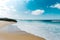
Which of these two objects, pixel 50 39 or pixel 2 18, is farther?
pixel 2 18

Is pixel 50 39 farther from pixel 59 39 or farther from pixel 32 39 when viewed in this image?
pixel 32 39

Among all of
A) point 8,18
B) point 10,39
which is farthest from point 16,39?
point 8,18

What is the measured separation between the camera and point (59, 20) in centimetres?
1300

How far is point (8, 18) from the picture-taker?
13172 mm

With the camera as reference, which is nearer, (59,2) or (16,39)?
(16,39)

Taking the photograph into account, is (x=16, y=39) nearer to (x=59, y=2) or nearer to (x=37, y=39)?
(x=37, y=39)

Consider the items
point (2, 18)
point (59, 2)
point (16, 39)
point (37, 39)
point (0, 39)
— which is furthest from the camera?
point (2, 18)

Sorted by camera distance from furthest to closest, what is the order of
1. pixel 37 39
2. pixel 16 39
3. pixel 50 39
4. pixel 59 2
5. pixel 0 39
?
1. pixel 59 2
2. pixel 50 39
3. pixel 37 39
4. pixel 16 39
5. pixel 0 39

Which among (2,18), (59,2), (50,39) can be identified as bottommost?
(50,39)

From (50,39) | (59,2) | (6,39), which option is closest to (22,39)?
(6,39)

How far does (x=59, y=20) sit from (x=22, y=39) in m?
9.27

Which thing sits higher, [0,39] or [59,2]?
[59,2]

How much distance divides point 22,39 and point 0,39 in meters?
0.55

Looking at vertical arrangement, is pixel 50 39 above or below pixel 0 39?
above
